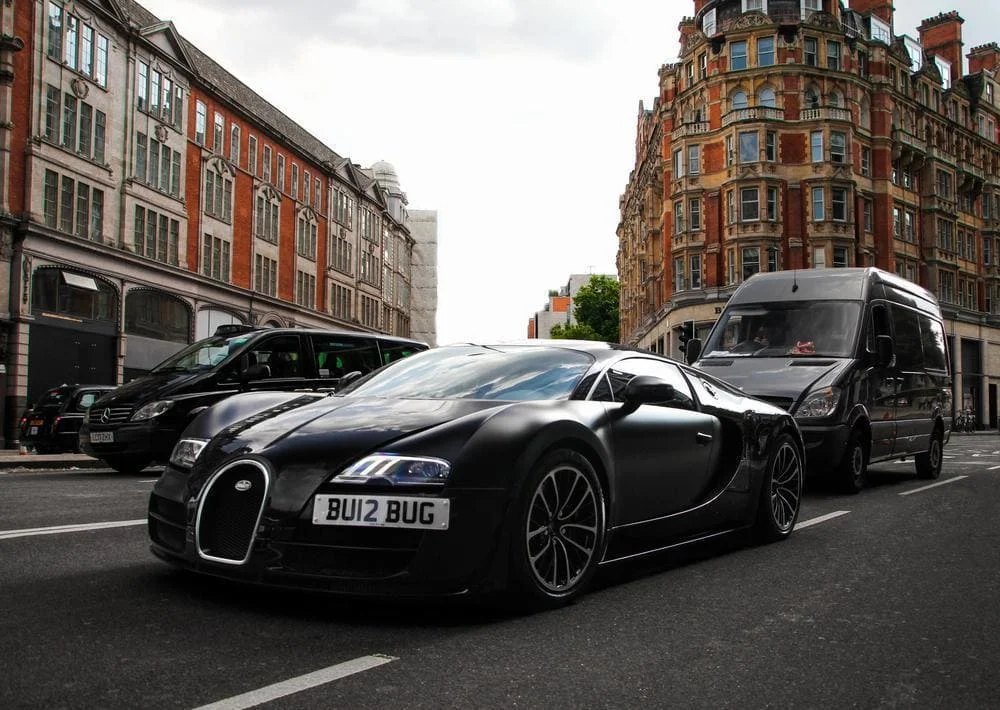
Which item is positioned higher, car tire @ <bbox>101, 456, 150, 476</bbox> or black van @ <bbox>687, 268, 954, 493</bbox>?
black van @ <bbox>687, 268, 954, 493</bbox>

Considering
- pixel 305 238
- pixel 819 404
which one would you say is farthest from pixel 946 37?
pixel 819 404

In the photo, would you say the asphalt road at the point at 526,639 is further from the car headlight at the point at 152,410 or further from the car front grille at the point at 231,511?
the car headlight at the point at 152,410

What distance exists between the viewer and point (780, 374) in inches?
396

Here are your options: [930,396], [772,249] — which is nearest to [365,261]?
[772,249]

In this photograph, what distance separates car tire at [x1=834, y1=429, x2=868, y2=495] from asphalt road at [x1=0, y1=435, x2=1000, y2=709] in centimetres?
405

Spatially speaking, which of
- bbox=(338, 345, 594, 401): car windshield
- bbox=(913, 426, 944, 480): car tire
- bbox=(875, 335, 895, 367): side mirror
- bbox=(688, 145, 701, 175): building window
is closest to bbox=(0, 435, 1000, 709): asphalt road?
bbox=(338, 345, 594, 401): car windshield

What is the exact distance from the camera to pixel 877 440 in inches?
421

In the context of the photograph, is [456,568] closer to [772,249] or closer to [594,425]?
[594,425]

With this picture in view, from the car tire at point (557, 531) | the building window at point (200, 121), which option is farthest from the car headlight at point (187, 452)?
the building window at point (200, 121)

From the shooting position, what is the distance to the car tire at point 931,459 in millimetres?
12820

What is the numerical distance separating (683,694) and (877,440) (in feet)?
27.6

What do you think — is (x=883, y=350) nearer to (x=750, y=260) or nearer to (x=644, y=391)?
(x=644, y=391)

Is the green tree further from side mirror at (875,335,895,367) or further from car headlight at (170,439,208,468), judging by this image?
car headlight at (170,439,208,468)

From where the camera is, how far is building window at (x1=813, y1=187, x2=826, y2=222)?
49469 millimetres
